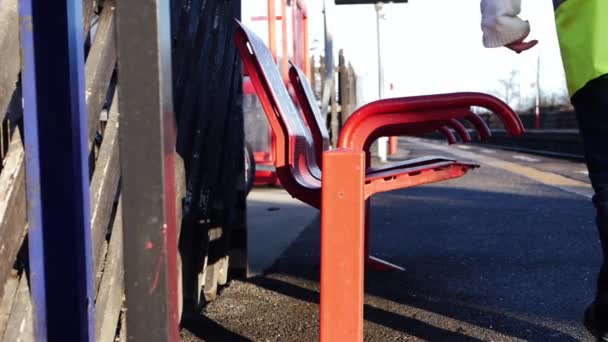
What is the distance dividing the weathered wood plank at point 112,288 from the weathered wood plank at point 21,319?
400 mm

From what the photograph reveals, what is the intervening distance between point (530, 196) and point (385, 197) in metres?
1.53

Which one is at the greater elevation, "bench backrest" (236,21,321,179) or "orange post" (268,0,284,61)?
"orange post" (268,0,284,61)

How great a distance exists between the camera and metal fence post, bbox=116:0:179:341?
3.87 ft

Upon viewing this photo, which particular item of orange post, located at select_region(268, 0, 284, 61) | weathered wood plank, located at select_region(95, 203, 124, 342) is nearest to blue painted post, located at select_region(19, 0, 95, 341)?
weathered wood plank, located at select_region(95, 203, 124, 342)

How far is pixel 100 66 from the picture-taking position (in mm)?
1574

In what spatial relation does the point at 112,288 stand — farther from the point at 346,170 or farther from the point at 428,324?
the point at 428,324

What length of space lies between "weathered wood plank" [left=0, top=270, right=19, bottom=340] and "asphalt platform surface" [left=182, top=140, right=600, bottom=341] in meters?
1.27

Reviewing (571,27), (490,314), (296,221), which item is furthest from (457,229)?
(571,27)

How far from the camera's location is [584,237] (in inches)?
187

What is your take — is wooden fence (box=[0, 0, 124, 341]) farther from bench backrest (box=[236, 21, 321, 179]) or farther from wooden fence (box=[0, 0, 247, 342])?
bench backrest (box=[236, 21, 321, 179])

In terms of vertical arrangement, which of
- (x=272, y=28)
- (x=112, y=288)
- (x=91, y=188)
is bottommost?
(x=112, y=288)

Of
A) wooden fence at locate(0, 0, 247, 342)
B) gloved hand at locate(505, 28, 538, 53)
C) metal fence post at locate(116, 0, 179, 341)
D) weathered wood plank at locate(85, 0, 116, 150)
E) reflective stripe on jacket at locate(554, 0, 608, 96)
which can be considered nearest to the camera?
metal fence post at locate(116, 0, 179, 341)

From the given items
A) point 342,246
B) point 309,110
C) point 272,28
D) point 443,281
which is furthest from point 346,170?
point 272,28

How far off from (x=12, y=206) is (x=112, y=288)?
601 mm
